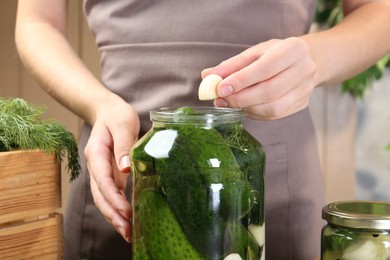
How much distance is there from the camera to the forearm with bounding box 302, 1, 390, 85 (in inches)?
34.7

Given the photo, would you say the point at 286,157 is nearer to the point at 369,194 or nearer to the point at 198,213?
the point at 198,213

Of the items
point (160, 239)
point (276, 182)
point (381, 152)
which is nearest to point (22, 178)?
point (160, 239)

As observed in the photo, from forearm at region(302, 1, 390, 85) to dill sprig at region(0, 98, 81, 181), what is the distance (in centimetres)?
32

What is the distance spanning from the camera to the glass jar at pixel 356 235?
70 centimetres

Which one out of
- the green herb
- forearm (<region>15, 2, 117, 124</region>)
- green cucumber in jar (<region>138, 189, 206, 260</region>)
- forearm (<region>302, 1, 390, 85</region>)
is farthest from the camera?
the green herb

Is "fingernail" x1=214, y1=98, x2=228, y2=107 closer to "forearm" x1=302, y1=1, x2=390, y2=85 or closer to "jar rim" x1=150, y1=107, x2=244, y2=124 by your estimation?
"jar rim" x1=150, y1=107, x2=244, y2=124

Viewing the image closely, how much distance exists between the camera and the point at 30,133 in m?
0.80

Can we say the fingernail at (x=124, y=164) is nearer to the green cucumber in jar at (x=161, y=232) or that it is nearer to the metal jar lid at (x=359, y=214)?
the green cucumber in jar at (x=161, y=232)

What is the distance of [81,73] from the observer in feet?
3.40

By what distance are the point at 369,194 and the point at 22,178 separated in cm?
228

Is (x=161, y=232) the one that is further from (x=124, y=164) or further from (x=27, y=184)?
(x=27, y=184)

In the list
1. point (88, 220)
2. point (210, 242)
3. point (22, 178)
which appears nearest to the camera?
point (210, 242)

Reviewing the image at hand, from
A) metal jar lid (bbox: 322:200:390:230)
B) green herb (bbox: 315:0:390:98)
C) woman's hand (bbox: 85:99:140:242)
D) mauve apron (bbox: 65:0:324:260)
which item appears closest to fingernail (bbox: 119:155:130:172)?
woman's hand (bbox: 85:99:140:242)

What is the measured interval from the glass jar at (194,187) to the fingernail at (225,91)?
0.14 ft
